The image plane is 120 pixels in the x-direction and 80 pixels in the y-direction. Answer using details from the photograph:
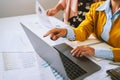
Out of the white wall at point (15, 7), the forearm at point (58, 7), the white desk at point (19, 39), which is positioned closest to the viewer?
the white desk at point (19, 39)

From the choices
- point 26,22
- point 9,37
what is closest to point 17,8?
point 26,22

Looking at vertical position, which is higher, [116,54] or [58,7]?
[58,7]

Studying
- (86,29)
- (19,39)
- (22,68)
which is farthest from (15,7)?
(22,68)

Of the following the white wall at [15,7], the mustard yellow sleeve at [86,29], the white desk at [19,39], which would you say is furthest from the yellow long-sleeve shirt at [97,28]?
the white wall at [15,7]

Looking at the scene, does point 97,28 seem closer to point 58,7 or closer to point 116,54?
point 116,54

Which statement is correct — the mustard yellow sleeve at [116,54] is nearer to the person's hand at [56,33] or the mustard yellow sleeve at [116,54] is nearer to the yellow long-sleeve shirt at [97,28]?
the yellow long-sleeve shirt at [97,28]

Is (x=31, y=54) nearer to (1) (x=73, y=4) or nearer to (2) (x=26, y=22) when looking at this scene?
(2) (x=26, y=22)

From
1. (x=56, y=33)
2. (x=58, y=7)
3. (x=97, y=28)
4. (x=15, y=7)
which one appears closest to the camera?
(x=56, y=33)

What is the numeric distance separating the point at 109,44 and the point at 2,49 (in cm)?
66

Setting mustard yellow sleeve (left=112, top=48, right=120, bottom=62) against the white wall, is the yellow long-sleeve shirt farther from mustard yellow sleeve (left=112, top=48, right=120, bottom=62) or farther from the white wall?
the white wall

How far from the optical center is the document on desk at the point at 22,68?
3.05 feet

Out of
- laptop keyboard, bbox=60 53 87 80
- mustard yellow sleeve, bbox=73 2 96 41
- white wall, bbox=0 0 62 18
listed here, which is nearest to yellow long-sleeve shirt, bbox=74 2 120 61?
mustard yellow sleeve, bbox=73 2 96 41

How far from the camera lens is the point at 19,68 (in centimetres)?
100

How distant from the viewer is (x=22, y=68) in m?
1.00
